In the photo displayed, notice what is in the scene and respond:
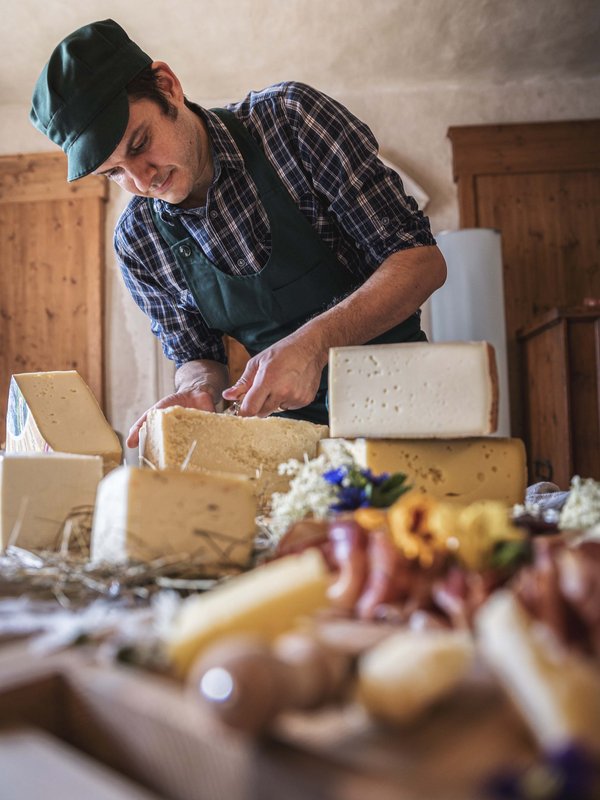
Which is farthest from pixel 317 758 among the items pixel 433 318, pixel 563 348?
pixel 433 318

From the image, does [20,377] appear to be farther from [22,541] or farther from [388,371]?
[388,371]

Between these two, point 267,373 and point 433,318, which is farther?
point 433,318

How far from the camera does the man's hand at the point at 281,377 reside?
1437 millimetres

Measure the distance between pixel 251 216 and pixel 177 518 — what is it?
1227 millimetres

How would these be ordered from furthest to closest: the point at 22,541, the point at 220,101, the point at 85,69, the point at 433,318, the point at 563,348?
the point at 220,101 < the point at 433,318 < the point at 563,348 < the point at 85,69 < the point at 22,541

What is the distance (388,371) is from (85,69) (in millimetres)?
919

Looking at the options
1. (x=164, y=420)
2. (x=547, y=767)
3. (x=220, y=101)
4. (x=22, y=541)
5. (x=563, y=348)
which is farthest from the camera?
(x=220, y=101)

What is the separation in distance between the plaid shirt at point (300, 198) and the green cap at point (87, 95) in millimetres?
317

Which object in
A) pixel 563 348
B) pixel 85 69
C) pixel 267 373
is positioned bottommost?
pixel 267 373

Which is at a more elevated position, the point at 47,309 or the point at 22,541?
the point at 47,309

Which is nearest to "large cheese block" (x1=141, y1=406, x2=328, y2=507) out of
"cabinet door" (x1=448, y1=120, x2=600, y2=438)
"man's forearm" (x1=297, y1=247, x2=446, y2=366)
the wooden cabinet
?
"man's forearm" (x1=297, y1=247, x2=446, y2=366)

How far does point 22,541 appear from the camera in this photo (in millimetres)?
967

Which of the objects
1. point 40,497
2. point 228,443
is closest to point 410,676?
point 40,497

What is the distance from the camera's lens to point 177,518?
31.8 inches
